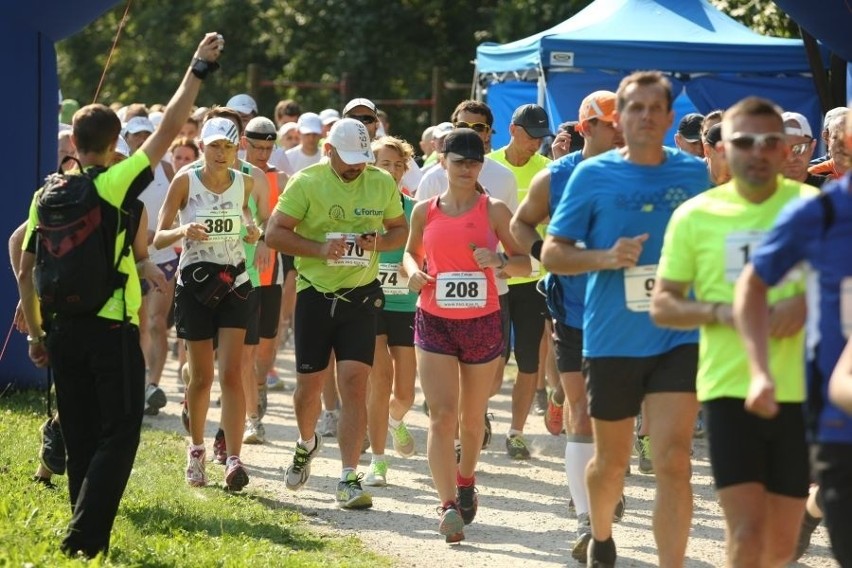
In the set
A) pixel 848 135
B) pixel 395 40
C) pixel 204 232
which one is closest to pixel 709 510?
pixel 204 232

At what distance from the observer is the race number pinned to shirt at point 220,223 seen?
30.8ft

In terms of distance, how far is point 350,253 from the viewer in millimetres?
9070

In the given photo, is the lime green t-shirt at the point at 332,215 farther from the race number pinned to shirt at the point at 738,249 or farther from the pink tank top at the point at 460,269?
the race number pinned to shirt at the point at 738,249

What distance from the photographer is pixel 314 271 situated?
9.16 meters

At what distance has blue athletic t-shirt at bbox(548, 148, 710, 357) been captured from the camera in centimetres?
651

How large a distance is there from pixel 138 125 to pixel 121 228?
7643mm

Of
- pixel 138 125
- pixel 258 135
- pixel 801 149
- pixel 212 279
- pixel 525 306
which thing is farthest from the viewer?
pixel 138 125

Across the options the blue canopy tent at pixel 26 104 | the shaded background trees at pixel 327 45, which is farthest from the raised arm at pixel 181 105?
the shaded background trees at pixel 327 45

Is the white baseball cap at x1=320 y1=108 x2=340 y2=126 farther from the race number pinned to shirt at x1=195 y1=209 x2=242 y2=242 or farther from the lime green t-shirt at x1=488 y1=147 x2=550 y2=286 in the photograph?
the race number pinned to shirt at x1=195 y1=209 x2=242 y2=242

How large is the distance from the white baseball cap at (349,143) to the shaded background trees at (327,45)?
1900 cm

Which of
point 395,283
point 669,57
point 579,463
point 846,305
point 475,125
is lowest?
point 579,463

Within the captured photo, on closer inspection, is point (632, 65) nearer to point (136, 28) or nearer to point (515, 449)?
point (515, 449)

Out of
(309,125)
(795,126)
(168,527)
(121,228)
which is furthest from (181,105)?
(309,125)

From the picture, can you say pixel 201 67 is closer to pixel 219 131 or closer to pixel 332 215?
pixel 332 215
